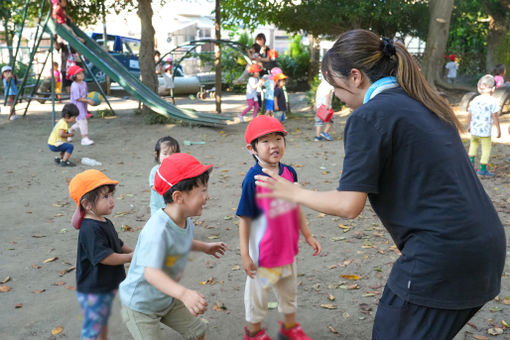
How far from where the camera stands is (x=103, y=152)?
10.0 m

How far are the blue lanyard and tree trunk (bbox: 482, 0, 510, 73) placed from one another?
1697 centimetres

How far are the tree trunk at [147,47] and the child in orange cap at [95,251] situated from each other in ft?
34.4

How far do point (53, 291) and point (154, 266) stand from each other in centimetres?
243

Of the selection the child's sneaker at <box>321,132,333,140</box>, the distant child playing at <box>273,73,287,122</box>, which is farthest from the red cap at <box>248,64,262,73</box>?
the child's sneaker at <box>321,132,333,140</box>

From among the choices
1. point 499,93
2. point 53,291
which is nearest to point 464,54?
point 499,93

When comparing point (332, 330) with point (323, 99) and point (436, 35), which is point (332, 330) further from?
point (436, 35)

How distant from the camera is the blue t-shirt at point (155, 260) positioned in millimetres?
2387

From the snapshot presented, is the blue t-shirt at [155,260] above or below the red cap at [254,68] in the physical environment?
below

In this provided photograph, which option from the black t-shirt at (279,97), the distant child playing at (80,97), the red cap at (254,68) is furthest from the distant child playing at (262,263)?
the red cap at (254,68)

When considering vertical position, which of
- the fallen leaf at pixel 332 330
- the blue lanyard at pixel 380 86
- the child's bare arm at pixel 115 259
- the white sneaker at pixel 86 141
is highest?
the blue lanyard at pixel 380 86

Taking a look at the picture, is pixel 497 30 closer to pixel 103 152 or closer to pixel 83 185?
pixel 103 152

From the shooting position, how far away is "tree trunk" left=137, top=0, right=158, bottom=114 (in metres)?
13.0

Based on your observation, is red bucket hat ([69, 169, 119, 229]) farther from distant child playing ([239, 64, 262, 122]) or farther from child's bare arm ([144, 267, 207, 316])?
distant child playing ([239, 64, 262, 122])

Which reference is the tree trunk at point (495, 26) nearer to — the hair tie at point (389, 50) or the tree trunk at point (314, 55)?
the tree trunk at point (314, 55)
